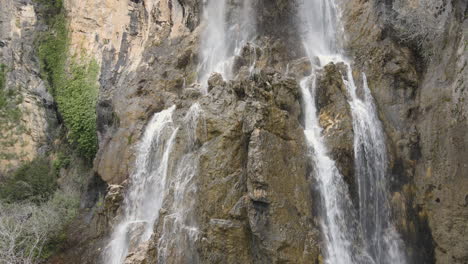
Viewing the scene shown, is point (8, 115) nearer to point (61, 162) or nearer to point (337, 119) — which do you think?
point (61, 162)

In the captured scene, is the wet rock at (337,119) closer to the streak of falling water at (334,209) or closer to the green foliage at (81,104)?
the streak of falling water at (334,209)

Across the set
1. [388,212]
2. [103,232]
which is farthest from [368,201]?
[103,232]

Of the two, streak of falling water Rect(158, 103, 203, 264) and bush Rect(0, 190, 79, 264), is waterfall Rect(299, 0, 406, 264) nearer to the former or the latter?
streak of falling water Rect(158, 103, 203, 264)

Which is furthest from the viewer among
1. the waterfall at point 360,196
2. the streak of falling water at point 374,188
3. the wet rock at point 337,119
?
the wet rock at point 337,119

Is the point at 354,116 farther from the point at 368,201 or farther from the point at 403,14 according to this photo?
the point at 403,14

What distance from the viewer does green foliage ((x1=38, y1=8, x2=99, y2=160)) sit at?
21.0 m

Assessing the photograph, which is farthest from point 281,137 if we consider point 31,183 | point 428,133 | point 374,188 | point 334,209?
point 31,183

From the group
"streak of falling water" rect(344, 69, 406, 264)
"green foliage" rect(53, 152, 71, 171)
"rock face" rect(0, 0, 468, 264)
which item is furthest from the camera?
"green foliage" rect(53, 152, 71, 171)

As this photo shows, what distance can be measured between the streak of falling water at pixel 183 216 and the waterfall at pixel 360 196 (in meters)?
4.01

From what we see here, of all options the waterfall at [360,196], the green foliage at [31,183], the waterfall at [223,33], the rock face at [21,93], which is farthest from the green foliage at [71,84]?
the waterfall at [360,196]

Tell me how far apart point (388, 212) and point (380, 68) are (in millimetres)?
6142

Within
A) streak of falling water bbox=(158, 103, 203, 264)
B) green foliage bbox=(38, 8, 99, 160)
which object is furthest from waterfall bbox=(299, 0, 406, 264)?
green foliage bbox=(38, 8, 99, 160)

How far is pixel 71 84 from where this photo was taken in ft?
75.1

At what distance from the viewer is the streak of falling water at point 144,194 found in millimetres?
13633
